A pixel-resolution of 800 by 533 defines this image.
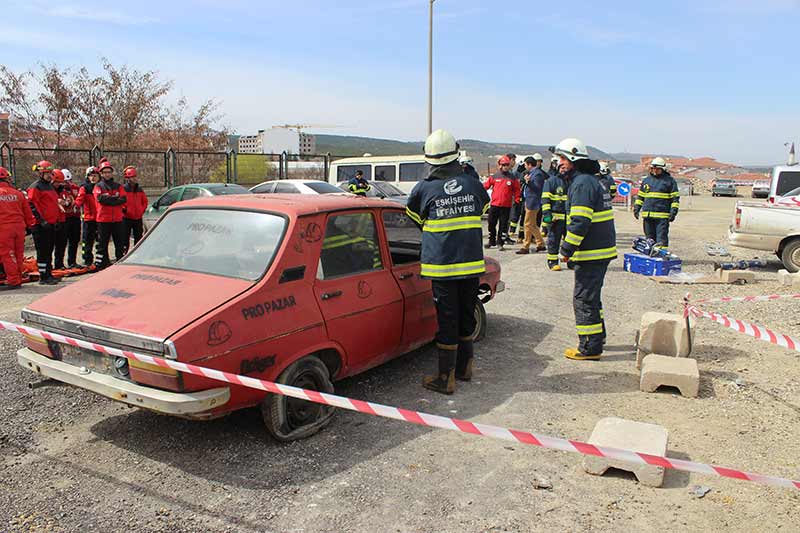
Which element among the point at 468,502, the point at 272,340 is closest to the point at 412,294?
the point at 272,340

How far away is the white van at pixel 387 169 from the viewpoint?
59.5ft

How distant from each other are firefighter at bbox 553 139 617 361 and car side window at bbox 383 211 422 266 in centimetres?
141

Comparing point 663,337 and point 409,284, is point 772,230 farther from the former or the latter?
point 409,284

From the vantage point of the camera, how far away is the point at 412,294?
5215 mm

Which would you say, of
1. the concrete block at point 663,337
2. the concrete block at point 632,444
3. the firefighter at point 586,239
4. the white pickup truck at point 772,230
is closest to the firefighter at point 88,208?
the firefighter at point 586,239

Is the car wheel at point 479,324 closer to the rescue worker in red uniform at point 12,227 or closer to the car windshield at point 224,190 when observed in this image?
the rescue worker in red uniform at point 12,227

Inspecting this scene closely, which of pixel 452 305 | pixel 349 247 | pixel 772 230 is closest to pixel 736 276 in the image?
pixel 772 230

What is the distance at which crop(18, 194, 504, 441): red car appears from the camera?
3.56m

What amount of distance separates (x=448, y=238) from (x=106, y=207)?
25.0 ft

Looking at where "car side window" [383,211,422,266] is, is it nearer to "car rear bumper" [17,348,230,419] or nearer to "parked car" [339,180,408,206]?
"car rear bumper" [17,348,230,419]

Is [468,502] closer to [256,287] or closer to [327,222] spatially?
[256,287]

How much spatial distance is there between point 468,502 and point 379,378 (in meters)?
2.08

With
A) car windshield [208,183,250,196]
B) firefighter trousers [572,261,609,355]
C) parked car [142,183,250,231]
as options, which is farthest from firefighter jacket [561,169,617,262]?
→ parked car [142,183,250,231]

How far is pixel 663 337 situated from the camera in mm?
5812
